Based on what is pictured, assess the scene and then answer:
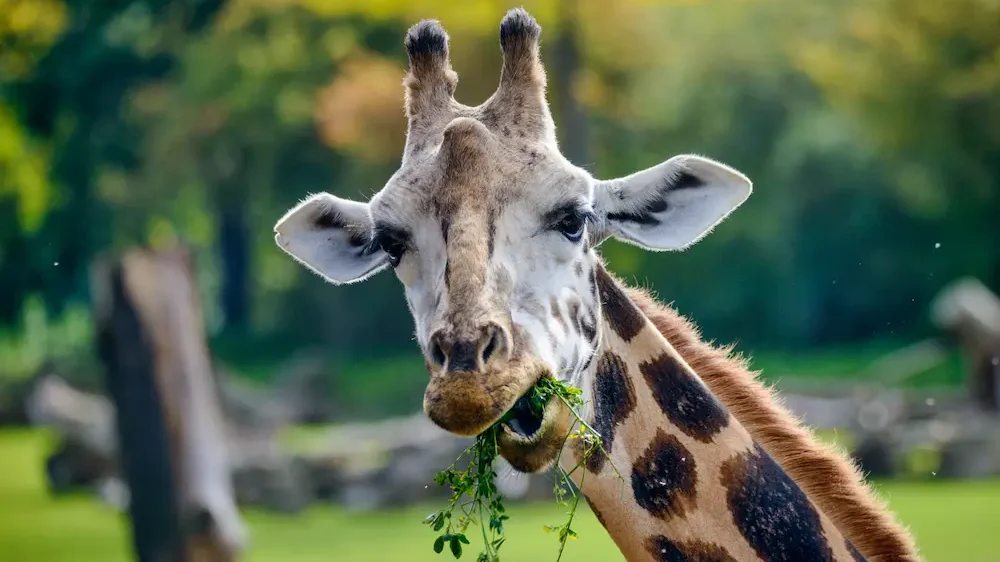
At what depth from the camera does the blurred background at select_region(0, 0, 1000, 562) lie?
43.1ft

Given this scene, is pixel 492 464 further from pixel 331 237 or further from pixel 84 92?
pixel 84 92

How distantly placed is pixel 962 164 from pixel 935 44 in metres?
2.35

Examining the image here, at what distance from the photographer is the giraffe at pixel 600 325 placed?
3.61m

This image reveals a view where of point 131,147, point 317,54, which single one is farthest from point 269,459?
point 317,54

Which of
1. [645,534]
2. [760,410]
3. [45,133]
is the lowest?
[645,534]

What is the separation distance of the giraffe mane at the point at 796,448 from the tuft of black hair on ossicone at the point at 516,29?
0.91 m

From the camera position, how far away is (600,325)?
3.97m

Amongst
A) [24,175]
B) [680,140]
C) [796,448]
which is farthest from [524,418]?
[680,140]

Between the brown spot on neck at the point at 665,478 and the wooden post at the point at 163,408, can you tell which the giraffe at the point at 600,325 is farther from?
the wooden post at the point at 163,408

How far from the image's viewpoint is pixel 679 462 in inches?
152

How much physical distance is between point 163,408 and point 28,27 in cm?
499

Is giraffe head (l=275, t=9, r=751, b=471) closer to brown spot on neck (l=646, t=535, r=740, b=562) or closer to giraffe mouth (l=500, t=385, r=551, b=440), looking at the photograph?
giraffe mouth (l=500, t=385, r=551, b=440)

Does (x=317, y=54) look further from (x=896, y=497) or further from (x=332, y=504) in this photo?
(x=896, y=497)

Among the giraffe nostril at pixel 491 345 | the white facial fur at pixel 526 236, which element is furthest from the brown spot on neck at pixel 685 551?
the giraffe nostril at pixel 491 345
